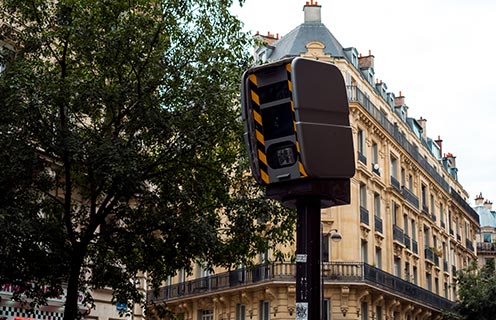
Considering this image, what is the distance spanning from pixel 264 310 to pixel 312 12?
16.5 metres

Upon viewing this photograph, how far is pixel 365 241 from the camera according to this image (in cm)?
3831

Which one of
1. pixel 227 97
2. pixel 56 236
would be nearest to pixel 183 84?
pixel 227 97

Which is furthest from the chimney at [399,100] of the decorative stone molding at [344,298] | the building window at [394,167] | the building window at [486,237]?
the building window at [486,237]

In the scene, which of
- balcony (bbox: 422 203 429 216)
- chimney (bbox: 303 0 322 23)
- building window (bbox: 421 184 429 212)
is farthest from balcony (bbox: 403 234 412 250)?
chimney (bbox: 303 0 322 23)

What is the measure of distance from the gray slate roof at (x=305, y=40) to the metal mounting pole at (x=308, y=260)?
3251 cm

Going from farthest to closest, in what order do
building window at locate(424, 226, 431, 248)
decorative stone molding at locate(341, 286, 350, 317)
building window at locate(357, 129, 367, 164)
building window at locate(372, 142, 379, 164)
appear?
building window at locate(424, 226, 431, 248) < building window at locate(372, 142, 379, 164) < building window at locate(357, 129, 367, 164) < decorative stone molding at locate(341, 286, 350, 317)

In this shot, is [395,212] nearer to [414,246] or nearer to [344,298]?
[414,246]

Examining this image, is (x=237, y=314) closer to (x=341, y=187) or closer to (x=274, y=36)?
(x=274, y=36)

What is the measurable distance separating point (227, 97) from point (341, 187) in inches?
341

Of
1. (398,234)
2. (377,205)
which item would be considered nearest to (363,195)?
(377,205)

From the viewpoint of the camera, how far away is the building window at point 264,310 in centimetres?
3645

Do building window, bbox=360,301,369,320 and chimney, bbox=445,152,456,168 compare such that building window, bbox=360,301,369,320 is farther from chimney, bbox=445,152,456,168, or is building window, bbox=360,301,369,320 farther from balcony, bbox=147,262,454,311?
chimney, bbox=445,152,456,168

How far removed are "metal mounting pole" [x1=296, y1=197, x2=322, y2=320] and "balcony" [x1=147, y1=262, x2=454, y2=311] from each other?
25.3m

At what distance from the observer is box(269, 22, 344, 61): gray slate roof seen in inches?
1539
